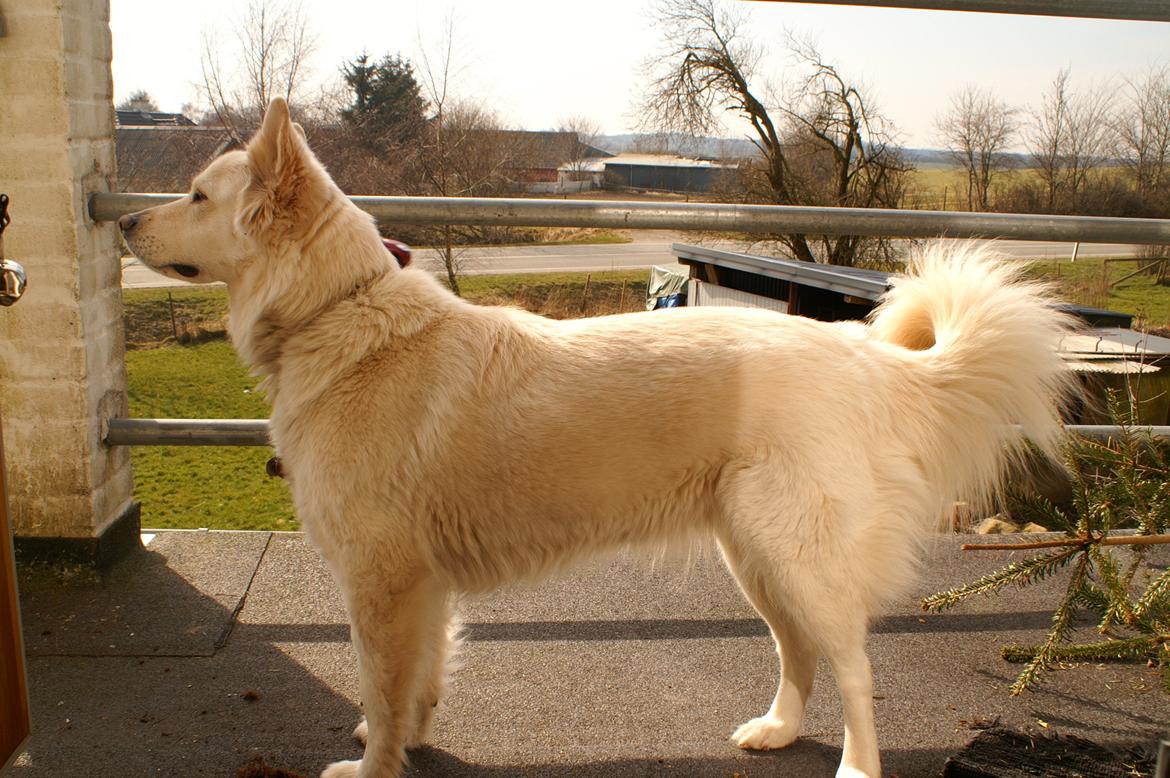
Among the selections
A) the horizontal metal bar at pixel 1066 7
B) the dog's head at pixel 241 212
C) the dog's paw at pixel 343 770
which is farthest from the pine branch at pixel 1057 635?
the dog's head at pixel 241 212

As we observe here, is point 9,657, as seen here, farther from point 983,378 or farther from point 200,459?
point 200,459

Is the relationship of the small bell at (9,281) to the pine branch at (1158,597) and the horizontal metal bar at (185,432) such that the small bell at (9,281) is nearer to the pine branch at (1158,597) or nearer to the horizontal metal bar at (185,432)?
the horizontal metal bar at (185,432)

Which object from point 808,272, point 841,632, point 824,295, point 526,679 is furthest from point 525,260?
point 841,632

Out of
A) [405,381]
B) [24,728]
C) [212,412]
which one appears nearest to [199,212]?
[405,381]

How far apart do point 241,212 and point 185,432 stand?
1442 mm

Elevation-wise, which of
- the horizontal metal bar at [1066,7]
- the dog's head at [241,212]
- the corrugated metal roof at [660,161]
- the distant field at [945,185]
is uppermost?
the corrugated metal roof at [660,161]

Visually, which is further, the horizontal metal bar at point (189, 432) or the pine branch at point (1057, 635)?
the horizontal metal bar at point (189, 432)

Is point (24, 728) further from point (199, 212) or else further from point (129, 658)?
point (199, 212)

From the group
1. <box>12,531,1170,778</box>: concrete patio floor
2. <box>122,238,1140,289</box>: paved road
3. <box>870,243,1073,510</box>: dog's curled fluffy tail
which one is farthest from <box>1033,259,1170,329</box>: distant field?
<box>870,243,1073,510</box>: dog's curled fluffy tail

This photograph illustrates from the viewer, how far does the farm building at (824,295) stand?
602 cm

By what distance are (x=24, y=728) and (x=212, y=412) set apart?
43.3ft

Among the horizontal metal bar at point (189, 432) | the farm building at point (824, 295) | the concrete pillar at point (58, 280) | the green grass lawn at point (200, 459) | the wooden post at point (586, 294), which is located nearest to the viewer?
the concrete pillar at point (58, 280)

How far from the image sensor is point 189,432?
353cm

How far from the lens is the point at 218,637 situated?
3094 millimetres
